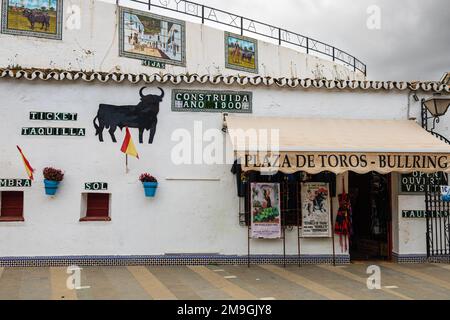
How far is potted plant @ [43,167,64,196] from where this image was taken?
1048cm

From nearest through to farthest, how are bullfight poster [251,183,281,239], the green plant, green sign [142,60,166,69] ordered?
the green plant < bullfight poster [251,183,281,239] < green sign [142,60,166,69]

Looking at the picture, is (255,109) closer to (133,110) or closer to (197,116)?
(197,116)

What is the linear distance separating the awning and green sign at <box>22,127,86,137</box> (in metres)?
3.64

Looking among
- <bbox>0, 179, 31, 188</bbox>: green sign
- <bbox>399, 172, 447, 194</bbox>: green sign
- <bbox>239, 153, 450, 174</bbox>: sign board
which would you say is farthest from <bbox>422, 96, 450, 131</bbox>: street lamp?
<bbox>0, 179, 31, 188</bbox>: green sign

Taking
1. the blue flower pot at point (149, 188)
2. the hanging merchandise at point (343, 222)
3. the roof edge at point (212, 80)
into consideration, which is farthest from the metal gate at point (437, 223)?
the blue flower pot at point (149, 188)

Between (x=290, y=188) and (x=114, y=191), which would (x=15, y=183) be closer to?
(x=114, y=191)

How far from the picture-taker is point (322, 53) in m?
21.0

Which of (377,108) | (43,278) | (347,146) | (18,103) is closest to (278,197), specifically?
(347,146)

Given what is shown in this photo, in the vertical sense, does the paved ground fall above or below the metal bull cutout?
below

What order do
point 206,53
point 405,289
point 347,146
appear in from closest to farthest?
1. point 405,289
2. point 347,146
3. point 206,53

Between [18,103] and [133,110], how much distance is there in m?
2.72

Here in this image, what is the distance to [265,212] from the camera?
36.8 feet

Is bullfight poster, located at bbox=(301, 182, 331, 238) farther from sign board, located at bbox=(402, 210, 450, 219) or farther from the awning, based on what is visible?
sign board, located at bbox=(402, 210, 450, 219)

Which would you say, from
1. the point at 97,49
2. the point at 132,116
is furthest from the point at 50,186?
the point at 97,49
